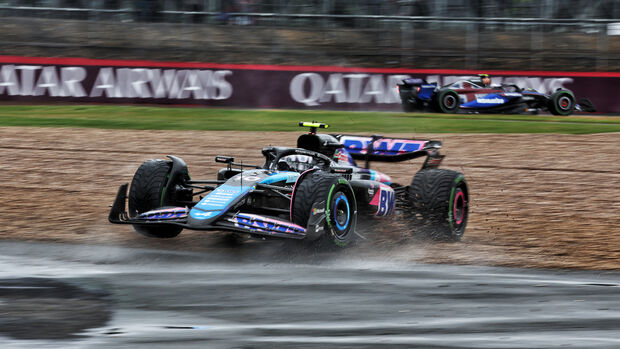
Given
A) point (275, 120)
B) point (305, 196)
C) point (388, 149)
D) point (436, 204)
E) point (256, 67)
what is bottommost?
point (275, 120)

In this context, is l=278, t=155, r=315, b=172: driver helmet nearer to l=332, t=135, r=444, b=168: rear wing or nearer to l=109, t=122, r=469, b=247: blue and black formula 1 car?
l=109, t=122, r=469, b=247: blue and black formula 1 car

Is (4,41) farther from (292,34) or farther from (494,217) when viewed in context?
(494,217)

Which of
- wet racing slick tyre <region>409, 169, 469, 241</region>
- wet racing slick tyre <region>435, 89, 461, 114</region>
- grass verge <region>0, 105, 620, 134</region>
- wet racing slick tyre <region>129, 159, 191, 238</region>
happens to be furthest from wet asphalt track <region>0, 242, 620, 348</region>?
wet racing slick tyre <region>435, 89, 461, 114</region>

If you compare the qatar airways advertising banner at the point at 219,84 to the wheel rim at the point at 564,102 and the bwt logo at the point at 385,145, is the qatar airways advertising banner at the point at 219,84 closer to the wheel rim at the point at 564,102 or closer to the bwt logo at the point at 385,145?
the wheel rim at the point at 564,102

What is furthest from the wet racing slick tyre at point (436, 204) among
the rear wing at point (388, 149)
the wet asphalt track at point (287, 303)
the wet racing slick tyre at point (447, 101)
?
the wet racing slick tyre at point (447, 101)

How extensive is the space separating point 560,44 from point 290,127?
34.9 feet

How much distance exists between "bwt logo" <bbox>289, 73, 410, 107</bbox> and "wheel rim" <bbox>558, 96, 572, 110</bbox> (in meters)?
4.34

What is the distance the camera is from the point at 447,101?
2377cm

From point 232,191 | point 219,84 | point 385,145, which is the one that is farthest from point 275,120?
point 232,191

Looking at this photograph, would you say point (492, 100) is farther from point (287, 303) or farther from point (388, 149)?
point (287, 303)

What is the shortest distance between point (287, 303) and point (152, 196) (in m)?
2.95

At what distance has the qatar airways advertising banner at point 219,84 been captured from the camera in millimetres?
24516

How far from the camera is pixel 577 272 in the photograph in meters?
7.77

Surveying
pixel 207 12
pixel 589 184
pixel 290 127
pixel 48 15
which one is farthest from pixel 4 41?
pixel 589 184
